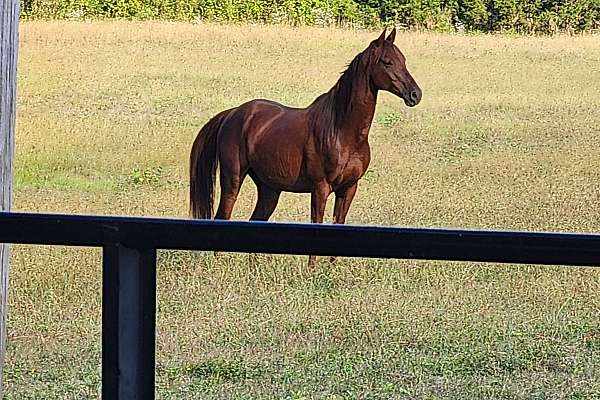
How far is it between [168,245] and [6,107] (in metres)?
0.42

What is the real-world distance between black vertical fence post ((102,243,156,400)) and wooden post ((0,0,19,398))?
1.24 feet

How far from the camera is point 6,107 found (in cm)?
97

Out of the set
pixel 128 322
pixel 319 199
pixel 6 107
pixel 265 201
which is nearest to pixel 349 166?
pixel 319 199

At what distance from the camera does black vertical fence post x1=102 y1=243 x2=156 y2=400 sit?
0.63 meters

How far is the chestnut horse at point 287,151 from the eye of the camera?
3113 millimetres

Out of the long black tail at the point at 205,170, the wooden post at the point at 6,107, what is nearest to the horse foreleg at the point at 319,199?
the long black tail at the point at 205,170

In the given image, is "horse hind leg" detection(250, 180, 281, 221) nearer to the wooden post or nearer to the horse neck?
the horse neck

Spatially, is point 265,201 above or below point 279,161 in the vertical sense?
below

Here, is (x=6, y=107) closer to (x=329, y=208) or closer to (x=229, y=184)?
(x=229, y=184)

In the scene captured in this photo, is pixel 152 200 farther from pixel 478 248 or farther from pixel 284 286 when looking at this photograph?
pixel 478 248

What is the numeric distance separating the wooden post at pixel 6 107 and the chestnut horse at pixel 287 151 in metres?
2.09

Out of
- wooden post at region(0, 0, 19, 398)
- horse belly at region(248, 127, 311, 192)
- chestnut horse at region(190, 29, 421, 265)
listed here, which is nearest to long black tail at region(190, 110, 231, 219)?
chestnut horse at region(190, 29, 421, 265)

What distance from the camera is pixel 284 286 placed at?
2434 millimetres

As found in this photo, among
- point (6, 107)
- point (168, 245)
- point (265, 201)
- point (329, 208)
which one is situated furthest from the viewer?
point (329, 208)
